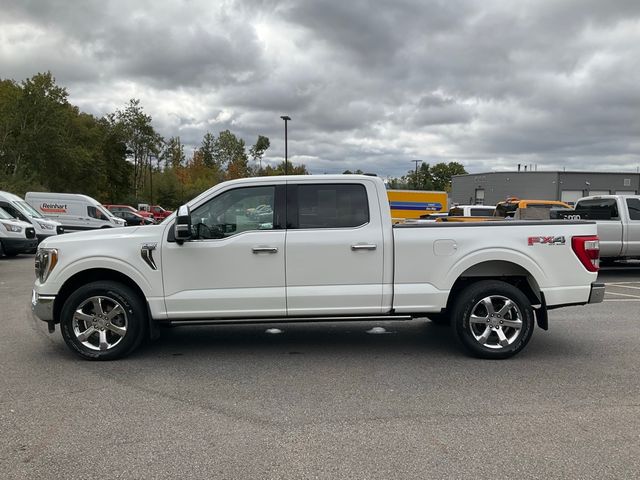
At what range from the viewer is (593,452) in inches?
133

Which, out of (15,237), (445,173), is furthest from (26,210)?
(445,173)

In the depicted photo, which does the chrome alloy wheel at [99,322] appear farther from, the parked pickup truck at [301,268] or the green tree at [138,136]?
the green tree at [138,136]

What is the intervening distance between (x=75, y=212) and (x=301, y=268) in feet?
80.8

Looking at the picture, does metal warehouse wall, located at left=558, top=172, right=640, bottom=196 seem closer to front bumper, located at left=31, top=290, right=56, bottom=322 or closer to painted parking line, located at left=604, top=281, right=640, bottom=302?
painted parking line, located at left=604, top=281, right=640, bottom=302

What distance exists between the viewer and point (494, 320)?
5.34m

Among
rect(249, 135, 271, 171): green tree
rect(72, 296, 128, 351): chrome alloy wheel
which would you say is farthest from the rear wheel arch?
rect(249, 135, 271, 171): green tree

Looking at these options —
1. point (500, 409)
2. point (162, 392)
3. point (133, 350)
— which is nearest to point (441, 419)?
point (500, 409)

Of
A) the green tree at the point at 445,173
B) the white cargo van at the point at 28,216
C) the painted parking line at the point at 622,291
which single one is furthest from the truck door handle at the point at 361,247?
the green tree at the point at 445,173

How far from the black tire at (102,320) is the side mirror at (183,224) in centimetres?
87

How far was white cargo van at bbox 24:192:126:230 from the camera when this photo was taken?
26312mm

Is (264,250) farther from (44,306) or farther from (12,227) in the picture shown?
(12,227)

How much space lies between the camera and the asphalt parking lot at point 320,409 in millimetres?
3229

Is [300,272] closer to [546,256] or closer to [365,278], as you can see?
[365,278]

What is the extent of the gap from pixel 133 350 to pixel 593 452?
4.26m
